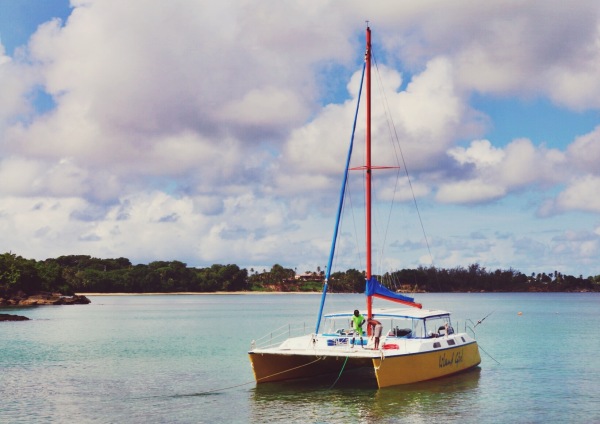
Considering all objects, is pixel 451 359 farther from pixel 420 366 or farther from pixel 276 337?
pixel 276 337

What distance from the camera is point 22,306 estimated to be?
388 feet

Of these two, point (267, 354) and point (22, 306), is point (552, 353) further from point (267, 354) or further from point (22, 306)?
point (22, 306)

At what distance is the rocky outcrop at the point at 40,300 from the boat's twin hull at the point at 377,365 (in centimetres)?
9963

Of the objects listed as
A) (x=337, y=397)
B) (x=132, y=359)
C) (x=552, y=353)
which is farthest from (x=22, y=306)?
(x=337, y=397)

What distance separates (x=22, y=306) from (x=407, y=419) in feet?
353

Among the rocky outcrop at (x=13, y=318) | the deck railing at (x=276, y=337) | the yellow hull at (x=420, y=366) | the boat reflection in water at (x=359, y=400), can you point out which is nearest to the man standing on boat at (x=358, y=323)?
the boat reflection in water at (x=359, y=400)

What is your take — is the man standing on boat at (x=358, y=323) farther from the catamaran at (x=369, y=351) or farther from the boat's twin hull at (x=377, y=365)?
the boat's twin hull at (x=377, y=365)

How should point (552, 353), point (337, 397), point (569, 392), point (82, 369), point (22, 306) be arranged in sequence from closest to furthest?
point (337, 397), point (569, 392), point (82, 369), point (552, 353), point (22, 306)

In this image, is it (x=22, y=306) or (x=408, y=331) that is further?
(x=22, y=306)

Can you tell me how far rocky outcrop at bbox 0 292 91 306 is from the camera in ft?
388

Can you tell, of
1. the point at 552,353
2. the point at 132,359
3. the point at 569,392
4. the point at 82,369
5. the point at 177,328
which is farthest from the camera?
the point at 177,328

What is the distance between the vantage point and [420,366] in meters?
28.2

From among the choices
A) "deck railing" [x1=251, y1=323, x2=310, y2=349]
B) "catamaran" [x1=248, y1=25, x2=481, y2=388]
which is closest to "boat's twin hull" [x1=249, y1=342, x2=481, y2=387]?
"catamaran" [x1=248, y1=25, x2=481, y2=388]

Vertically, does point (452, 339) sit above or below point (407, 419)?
above
